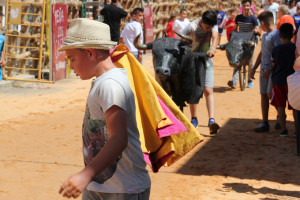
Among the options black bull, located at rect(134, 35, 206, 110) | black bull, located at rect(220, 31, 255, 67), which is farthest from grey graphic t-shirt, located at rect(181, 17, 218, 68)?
black bull, located at rect(220, 31, 255, 67)

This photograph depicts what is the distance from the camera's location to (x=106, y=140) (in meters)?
2.96

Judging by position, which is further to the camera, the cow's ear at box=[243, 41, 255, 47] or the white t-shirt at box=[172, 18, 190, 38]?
the white t-shirt at box=[172, 18, 190, 38]

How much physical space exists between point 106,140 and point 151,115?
13.0 inches

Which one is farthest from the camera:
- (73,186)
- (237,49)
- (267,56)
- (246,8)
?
(246,8)

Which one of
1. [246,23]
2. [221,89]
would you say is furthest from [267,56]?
[221,89]

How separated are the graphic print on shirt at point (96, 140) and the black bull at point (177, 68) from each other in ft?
16.3

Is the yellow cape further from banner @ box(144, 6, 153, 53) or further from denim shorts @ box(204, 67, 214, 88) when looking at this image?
banner @ box(144, 6, 153, 53)

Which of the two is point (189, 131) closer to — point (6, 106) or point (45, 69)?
point (6, 106)

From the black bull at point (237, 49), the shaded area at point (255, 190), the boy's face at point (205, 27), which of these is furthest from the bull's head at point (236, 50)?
the shaded area at point (255, 190)

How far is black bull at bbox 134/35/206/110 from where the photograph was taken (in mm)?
8055

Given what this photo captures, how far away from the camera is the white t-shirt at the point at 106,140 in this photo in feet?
9.50

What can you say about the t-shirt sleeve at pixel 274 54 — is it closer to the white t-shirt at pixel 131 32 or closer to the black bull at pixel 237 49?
the black bull at pixel 237 49

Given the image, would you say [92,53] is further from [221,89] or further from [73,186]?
[221,89]

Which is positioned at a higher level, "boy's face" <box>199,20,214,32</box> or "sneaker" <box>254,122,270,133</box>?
"boy's face" <box>199,20,214,32</box>
